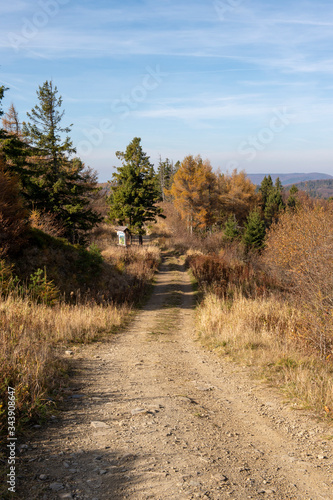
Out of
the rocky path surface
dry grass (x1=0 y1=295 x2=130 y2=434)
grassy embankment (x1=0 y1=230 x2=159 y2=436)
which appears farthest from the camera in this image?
grassy embankment (x1=0 y1=230 x2=159 y2=436)

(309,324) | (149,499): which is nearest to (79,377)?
(149,499)

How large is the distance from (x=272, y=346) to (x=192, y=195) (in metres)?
40.5

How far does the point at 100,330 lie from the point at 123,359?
2556mm

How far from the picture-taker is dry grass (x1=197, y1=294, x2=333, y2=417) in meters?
5.21

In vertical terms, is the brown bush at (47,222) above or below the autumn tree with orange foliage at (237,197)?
below

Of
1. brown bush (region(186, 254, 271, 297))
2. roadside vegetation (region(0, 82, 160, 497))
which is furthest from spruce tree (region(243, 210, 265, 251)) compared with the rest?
brown bush (region(186, 254, 271, 297))

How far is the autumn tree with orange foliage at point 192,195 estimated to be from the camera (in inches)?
1853

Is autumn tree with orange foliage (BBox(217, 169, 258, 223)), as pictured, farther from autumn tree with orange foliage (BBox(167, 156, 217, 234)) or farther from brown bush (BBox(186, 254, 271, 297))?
brown bush (BBox(186, 254, 271, 297))

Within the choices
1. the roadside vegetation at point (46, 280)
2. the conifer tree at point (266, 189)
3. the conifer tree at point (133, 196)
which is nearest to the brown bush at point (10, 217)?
the roadside vegetation at point (46, 280)

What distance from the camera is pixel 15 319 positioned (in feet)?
24.6

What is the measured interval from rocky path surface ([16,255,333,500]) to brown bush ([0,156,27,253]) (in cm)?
878

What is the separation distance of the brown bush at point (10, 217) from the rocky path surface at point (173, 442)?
8.78 meters

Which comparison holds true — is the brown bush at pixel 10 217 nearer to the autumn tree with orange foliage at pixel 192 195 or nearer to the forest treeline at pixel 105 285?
A: the forest treeline at pixel 105 285

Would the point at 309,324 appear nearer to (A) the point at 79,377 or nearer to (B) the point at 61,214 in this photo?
(A) the point at 79,377
